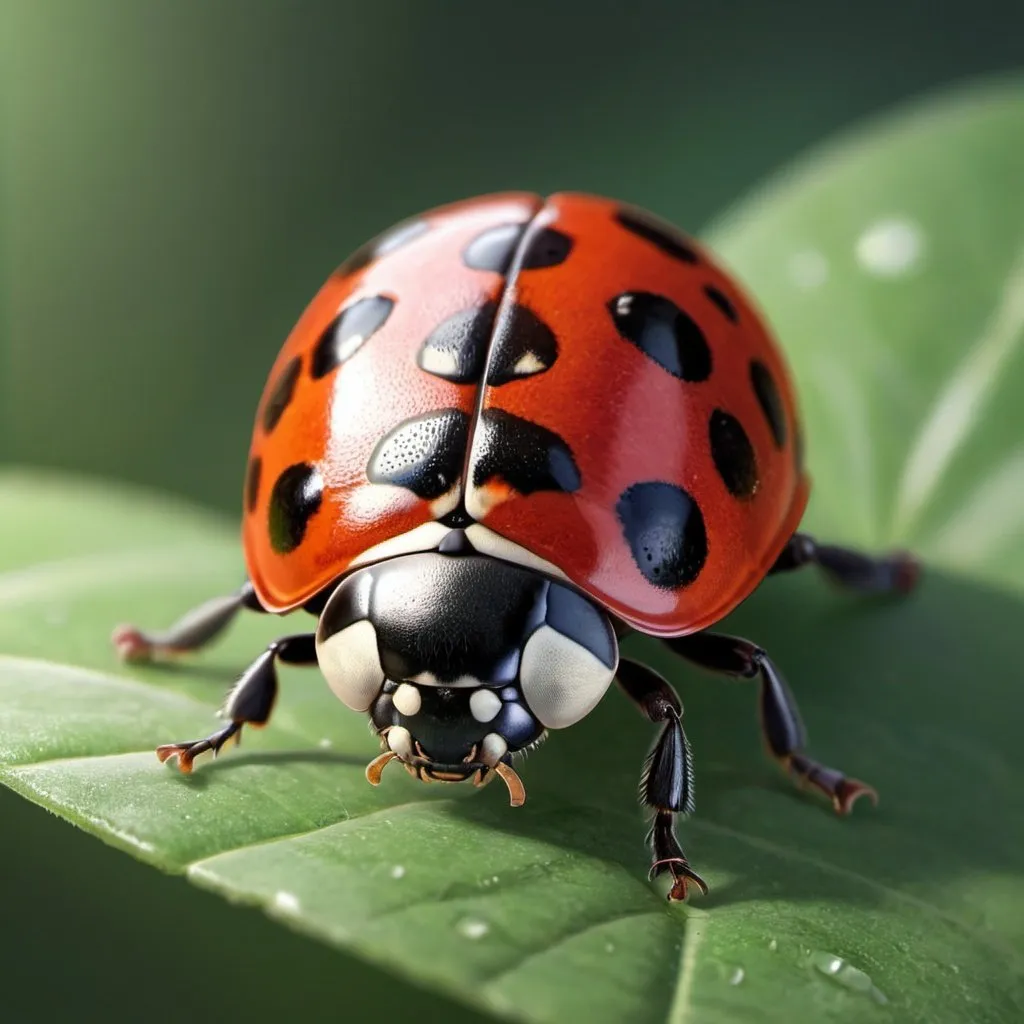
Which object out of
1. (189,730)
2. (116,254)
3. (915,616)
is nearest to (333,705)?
(189,730)

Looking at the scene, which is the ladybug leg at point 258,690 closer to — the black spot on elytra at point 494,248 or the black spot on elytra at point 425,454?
the black spot on elytra at point 425,454

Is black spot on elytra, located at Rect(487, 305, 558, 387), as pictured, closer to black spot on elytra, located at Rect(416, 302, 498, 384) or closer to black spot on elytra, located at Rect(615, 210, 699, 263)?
black spot on elytra, located at Rect(416, 302, 498, 384)

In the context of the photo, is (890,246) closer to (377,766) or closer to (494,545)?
(494,545)

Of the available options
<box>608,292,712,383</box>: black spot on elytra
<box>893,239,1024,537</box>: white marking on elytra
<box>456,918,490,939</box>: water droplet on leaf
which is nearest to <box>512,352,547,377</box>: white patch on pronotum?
<box>608,292,712,383</box>: black spot on elytra

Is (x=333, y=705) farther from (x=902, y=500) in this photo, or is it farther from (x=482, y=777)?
(x=902, y=500)

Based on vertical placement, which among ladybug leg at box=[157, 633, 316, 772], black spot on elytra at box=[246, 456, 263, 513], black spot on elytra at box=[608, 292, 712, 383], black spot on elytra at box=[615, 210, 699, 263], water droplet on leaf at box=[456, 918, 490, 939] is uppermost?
black spot on elytra at box=[615, 210, 699, 263]
